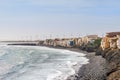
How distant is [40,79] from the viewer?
4103cm

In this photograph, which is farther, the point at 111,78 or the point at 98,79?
the point at 98,79

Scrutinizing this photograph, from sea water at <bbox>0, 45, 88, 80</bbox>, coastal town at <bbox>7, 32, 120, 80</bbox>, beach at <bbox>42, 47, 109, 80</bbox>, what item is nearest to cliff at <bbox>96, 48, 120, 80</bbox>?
coastal town at <bbox>7, 32, 120, 80</bbox>

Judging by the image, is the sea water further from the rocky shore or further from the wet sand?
the rocky shore

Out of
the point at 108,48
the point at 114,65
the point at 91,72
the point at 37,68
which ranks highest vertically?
the point at 108,48

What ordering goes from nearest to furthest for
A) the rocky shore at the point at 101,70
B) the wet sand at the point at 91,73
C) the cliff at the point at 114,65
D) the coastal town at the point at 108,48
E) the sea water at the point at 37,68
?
the cliff at the point at 114,65, the rocky shore at the point at 101,70, the coastal town at the point at 108,48, the wet sand at the point at 91,73, the sea water at the point at 37,68

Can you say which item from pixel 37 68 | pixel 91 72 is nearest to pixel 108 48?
pixel 37 68

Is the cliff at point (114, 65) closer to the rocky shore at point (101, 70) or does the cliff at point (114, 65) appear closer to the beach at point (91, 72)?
the rocky shore at point (101, 70)

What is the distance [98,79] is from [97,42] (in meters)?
93.9

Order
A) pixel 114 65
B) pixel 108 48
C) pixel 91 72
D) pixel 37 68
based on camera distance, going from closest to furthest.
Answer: pixel 114 65 < pixel 91 72 < pixel 37 68 < pixel 108 48

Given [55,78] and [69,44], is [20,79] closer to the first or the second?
[55,78]

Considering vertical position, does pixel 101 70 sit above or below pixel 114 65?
below

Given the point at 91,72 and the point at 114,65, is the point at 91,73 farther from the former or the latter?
the point at 114,65

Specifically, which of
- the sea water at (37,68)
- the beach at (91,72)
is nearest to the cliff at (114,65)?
the beach at (91,72)

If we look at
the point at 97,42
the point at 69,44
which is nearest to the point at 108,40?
the point at 97,42
